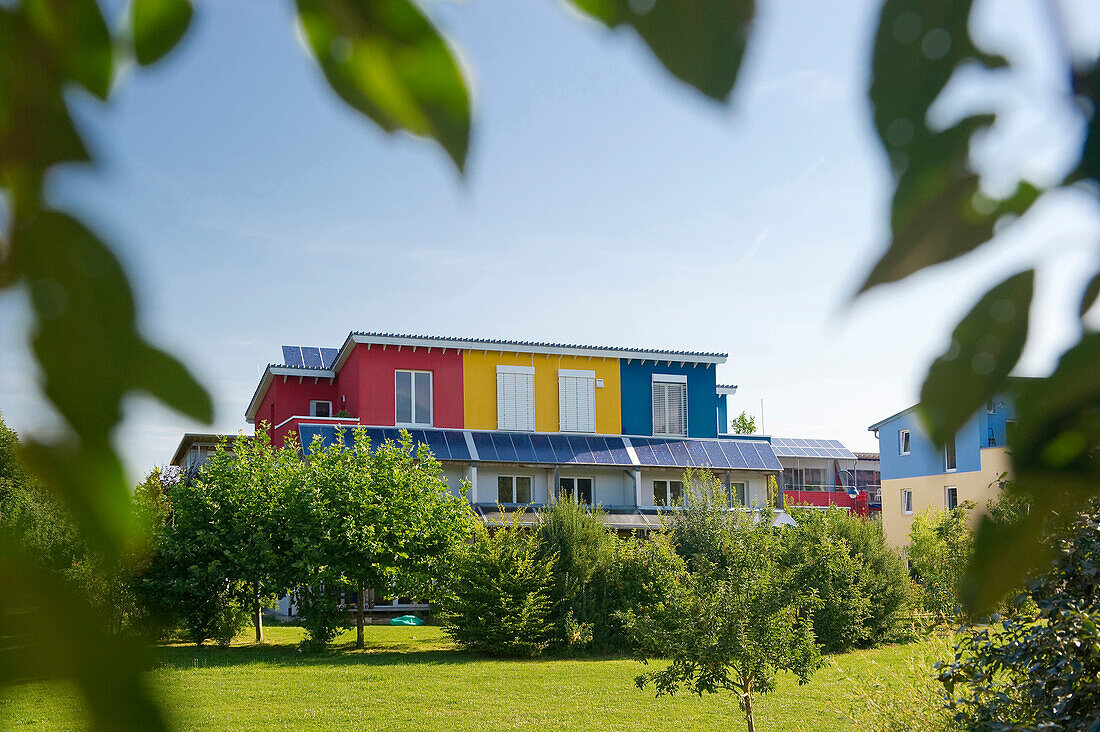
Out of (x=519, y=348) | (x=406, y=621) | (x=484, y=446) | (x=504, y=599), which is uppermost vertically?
(x=519, y=348)

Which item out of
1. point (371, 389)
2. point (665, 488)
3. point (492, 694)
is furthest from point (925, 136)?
point (665, 488)

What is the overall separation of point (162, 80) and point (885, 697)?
6923 mm

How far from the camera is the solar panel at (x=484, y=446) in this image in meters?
19.4

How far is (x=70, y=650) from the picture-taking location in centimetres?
24

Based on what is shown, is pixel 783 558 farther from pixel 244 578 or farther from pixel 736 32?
pixel 736 32

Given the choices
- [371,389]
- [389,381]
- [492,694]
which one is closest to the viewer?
[492,694]

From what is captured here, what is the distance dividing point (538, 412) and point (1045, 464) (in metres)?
20.8

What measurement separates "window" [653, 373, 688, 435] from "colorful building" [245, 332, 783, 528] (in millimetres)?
25

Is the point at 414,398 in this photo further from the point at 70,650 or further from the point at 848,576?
the point at 70,650

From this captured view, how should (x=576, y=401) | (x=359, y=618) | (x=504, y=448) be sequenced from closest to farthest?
(x=359, y=618) → (x=504, y=448) → (x=576, y=401)

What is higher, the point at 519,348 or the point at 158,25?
the point at 519,348

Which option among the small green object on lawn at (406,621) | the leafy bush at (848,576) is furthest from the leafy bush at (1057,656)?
the small green object on lawn at (406,621)

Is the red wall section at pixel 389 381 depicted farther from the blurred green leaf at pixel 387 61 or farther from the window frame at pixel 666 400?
the blurred green leaf at pixel 387 61

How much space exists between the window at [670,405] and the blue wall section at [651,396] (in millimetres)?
116
